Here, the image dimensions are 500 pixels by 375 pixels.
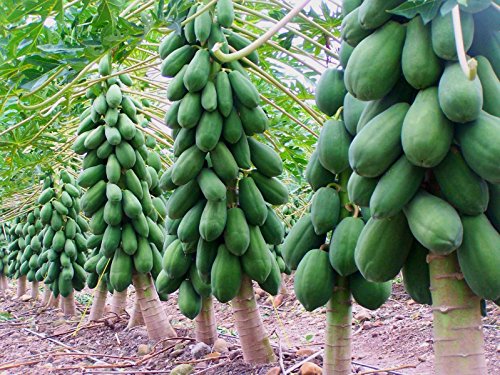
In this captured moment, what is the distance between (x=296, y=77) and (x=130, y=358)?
6.87 ft

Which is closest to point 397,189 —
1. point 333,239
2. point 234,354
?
point 333,239

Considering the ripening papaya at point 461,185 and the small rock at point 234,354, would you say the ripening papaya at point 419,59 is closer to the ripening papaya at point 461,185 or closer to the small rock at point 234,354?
the ripening papaya at point 461,185

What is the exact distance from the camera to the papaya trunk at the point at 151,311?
377 centimetres

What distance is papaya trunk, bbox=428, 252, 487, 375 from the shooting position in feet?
3.96

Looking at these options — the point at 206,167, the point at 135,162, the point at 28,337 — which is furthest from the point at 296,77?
the point at 28,337

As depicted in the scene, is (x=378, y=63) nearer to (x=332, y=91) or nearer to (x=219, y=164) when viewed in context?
(x=332, y=91)

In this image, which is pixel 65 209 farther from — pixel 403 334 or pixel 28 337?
pixel 403 334

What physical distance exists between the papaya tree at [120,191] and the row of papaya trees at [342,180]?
11 mm

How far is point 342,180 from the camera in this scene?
1.93m

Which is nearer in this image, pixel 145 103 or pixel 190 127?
pixel 190 127

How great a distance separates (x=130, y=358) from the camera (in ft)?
11.5

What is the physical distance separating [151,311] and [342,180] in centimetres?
224

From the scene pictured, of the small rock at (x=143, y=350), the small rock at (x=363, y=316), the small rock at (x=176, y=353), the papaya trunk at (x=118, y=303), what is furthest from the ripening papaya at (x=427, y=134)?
the small rock at (x=363, y=316)

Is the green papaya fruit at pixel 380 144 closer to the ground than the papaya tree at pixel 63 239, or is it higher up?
closer to the ground
